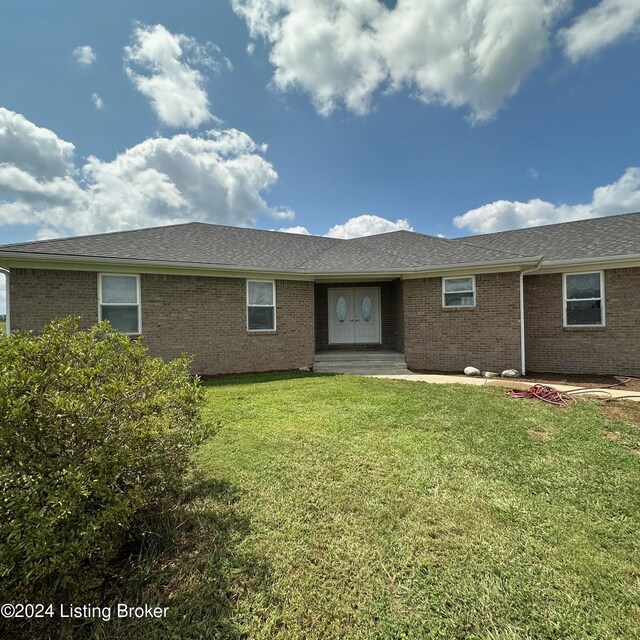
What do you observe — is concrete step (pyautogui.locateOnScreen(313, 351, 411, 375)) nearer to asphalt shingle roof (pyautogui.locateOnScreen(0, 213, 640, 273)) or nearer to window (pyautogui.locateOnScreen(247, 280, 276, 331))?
window (pyautogui.locateOnScreen(247, 280, 276, 331))

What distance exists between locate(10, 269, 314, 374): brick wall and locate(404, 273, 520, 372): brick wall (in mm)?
Answer: 3569

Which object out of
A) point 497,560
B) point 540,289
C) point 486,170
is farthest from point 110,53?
point 486,170

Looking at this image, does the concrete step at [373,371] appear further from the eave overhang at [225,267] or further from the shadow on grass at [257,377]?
the eave overhang at [225,267]

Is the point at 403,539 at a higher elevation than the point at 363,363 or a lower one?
lower

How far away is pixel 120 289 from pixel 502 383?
35.9ft

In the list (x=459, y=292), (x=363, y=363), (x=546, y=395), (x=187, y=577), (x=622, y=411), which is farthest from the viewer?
(x=363, y=363)

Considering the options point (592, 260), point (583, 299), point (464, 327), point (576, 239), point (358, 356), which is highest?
point (576, 239)

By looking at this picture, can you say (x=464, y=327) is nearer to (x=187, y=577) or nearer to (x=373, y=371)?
(x=373, y=371)

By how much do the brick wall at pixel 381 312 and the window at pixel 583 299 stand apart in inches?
218

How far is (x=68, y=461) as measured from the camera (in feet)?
5.96

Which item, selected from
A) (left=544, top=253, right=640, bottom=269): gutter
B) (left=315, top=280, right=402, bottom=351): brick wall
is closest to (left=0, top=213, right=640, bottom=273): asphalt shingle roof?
(left=544, top=253, right=640, bottom=269): gutter

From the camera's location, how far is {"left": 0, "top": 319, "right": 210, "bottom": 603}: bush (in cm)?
158

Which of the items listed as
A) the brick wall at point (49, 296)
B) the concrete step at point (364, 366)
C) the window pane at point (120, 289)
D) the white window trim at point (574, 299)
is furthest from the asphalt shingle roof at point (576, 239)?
the brick wall at point (49, 296)

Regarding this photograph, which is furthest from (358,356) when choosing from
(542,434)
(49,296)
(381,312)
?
(49,296)
